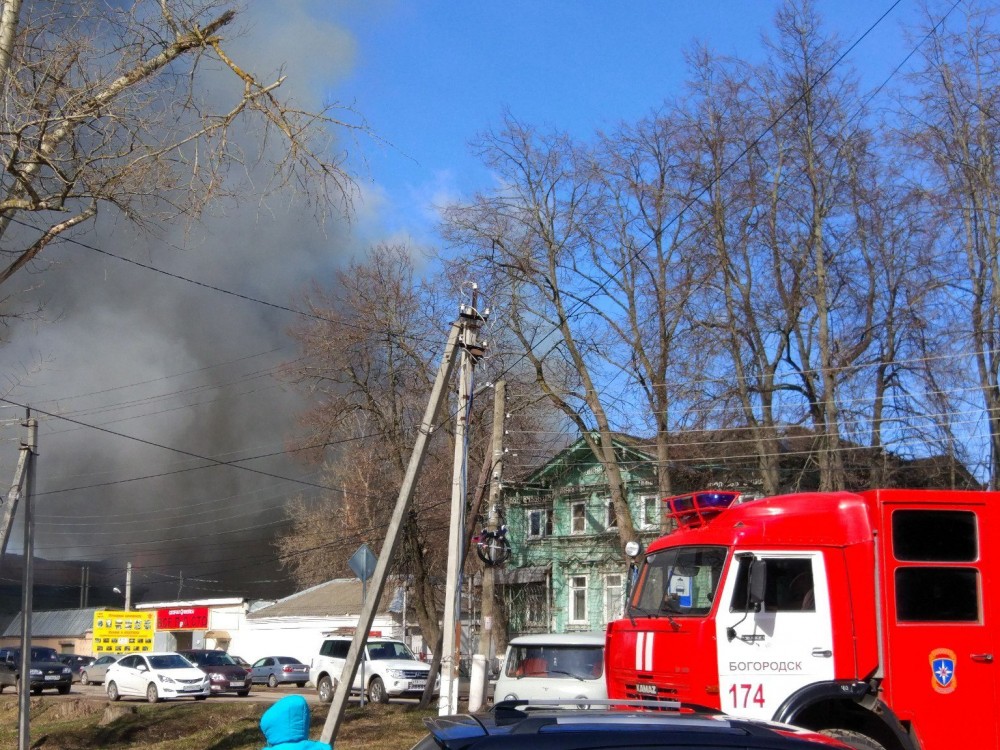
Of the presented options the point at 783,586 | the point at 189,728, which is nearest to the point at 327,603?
the point at 189,728

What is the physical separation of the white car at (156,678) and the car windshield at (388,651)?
4.62 m

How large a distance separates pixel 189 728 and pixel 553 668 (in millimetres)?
7637

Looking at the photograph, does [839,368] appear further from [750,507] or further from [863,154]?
[750,507]

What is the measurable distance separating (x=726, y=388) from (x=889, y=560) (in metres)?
19.4

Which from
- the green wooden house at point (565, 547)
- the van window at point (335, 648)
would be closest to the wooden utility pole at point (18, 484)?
the van window at point (335, 648)

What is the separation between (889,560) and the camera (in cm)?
940

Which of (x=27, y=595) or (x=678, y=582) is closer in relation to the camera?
(x=678, y=582)

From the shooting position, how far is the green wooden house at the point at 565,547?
140 ft

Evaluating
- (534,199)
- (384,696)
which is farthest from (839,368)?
(384,696)

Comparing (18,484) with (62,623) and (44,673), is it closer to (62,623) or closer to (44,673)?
(44,673)

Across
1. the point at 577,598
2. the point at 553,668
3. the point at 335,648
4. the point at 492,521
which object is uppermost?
the point at 492,521

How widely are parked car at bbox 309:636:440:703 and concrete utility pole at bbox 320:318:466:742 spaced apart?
13.2 meters

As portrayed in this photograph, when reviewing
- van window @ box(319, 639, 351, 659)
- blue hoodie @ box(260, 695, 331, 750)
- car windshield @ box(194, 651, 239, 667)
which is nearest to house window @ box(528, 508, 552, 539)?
car windshield @ box(194, 651, 239, 667)

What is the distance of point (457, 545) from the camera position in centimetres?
1877
